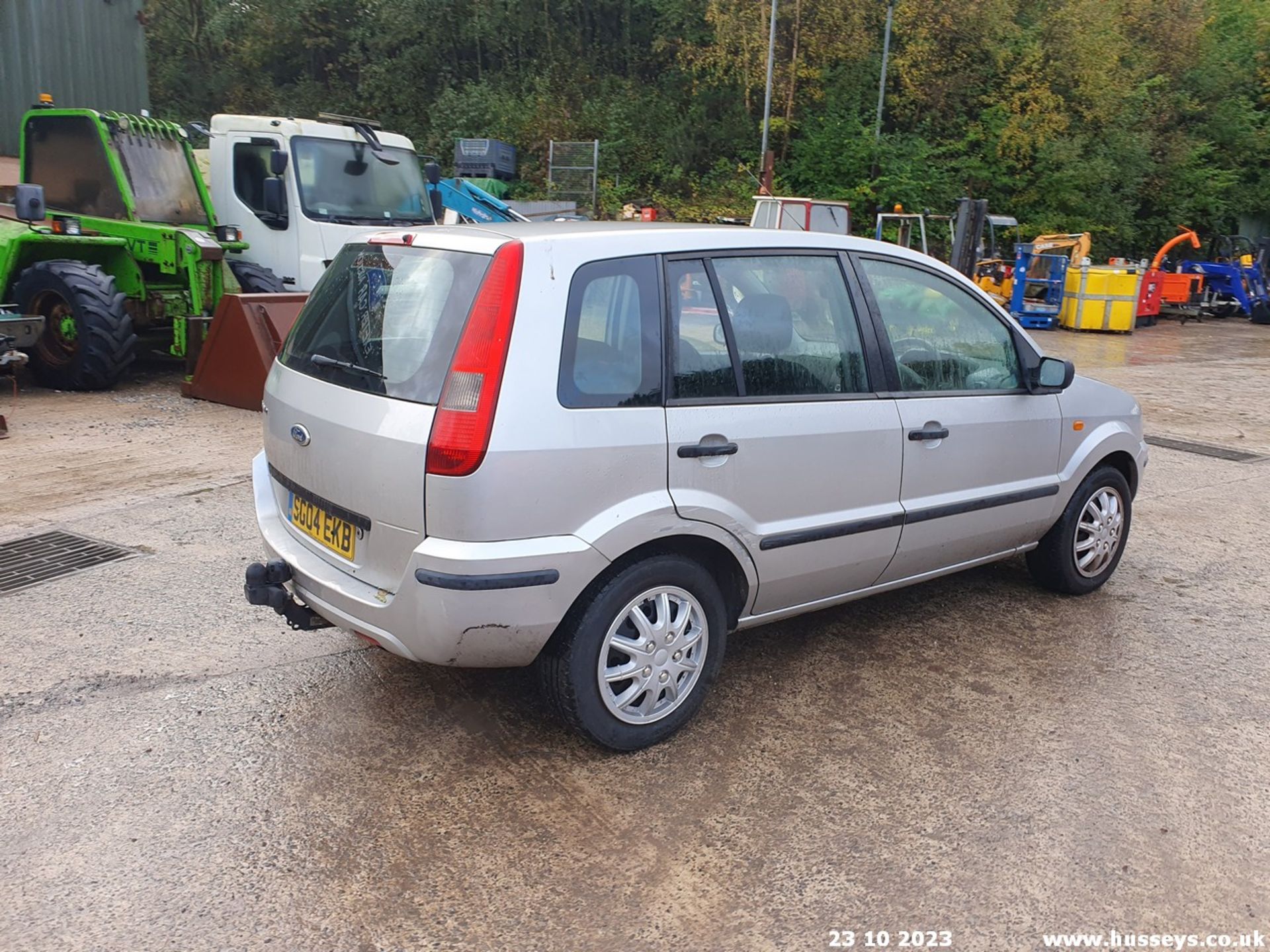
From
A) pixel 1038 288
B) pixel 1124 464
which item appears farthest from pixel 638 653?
pixel 1038 288

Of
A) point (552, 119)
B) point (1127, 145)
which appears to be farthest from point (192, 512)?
point (1127, 145)

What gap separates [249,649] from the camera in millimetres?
4176

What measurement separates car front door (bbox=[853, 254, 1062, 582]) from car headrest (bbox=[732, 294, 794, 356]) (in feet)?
1.51

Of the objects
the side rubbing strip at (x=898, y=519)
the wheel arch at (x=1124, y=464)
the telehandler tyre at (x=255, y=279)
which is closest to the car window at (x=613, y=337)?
the side rubbing strip at (x=898, y=519)

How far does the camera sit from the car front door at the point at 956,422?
158 inches

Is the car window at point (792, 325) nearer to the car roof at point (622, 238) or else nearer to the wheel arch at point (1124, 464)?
the car roof at point (622, 238)

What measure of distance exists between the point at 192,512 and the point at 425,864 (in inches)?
147

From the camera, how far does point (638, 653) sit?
131 inches

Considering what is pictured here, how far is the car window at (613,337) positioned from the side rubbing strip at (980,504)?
1.33 m

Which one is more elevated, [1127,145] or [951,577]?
[1127,145]

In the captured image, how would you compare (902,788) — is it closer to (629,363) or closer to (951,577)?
(629,363)

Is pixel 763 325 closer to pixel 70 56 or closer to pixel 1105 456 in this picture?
pixel 1105 456

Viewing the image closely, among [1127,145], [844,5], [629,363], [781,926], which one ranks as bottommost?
[781,926]

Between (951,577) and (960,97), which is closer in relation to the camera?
(951,577)
